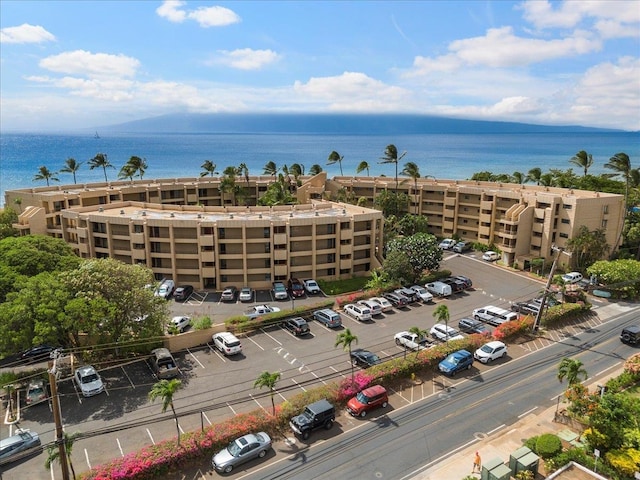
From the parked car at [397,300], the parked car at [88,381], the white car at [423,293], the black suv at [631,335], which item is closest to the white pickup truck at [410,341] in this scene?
the parked car at [397,300]

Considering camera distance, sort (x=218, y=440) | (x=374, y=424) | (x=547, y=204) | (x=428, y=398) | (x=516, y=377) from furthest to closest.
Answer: (x=547, y=204), (x=516, y=377), (x=428, y=398), (x=374, y=424), (x=218, y=440)

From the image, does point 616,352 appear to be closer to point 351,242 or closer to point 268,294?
point 351,242

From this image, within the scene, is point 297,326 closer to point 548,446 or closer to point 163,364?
point 163,364

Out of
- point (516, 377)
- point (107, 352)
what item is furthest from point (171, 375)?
point (516, 377)

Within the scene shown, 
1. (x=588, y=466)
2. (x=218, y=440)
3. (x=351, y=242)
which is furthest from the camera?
(x=351, y=242)

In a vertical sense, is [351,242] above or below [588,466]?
above
